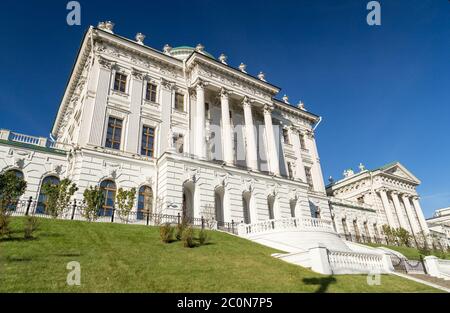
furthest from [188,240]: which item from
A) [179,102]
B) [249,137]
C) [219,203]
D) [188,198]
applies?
[179,102]

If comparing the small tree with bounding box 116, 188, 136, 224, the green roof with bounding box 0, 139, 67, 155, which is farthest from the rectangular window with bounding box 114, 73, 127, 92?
the small tree with bounding box 116, 188, 136, 224

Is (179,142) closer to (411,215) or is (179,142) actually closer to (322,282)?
(322,282)

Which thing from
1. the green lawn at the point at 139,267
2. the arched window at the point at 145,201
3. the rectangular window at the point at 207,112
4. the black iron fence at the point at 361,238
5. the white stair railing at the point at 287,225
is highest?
the rectangular window at the point at 207,112

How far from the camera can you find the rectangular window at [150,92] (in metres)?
31.4

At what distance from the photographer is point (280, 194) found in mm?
30828

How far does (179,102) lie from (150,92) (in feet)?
10.9

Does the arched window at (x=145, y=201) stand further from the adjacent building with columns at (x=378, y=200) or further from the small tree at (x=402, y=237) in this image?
the small tree at (x=402, y=237)

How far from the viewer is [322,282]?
12.0 m

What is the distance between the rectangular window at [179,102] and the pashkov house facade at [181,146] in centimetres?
11

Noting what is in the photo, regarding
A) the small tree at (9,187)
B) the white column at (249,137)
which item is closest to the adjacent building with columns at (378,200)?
the white column at (249,137)

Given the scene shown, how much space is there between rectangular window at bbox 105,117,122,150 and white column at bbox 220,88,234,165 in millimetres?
10496
